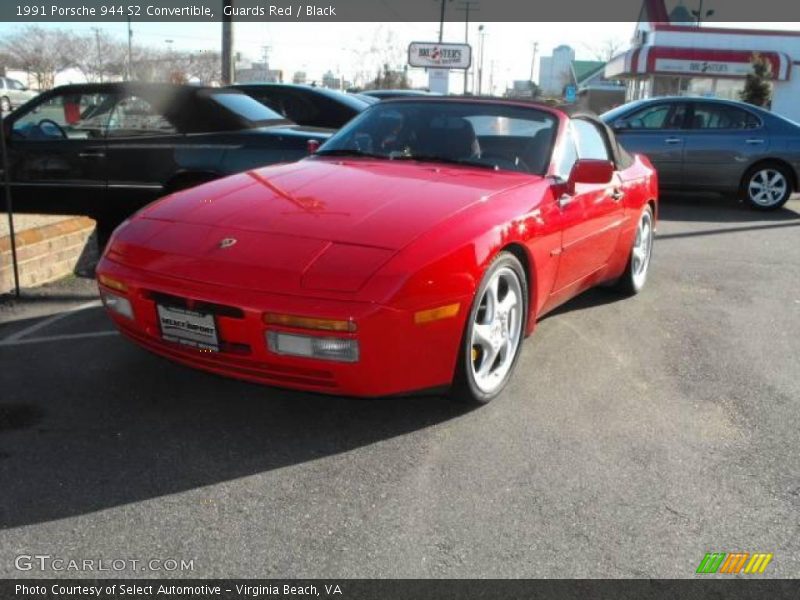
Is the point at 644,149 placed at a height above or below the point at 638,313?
above

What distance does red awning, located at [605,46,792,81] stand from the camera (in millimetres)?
30969

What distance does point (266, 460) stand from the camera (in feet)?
9.76

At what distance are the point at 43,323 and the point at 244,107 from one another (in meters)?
2.90

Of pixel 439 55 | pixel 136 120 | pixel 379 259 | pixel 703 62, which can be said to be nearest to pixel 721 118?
pixel 136 120

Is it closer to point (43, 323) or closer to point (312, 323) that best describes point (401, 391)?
point (312, 323)

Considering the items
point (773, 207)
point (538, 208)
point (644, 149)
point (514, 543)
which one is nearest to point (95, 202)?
point (538, 208)

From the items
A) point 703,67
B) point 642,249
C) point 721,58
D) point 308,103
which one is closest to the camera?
point 642,249

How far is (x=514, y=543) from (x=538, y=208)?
1.83 m

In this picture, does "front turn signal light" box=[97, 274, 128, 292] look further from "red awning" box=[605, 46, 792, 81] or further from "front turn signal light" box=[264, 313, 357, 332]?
"red awning" box=[605, 46, 792, 81]

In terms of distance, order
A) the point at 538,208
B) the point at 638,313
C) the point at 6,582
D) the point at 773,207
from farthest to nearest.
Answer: the point at 773,207, the point at 638,313, the point at 538,208, the point at 6,582

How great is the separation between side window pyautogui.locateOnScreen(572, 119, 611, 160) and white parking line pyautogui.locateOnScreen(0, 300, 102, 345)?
3.25 metres

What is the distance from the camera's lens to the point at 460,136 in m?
4.38

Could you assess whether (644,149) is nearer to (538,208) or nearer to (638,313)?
(638,313)

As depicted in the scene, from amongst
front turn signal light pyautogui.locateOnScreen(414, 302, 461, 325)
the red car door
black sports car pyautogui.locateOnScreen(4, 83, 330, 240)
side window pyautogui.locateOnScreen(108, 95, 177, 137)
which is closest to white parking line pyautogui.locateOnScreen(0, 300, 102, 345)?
black sports car pyautogui.locateOnScreen(4, 83, 330, 240)
